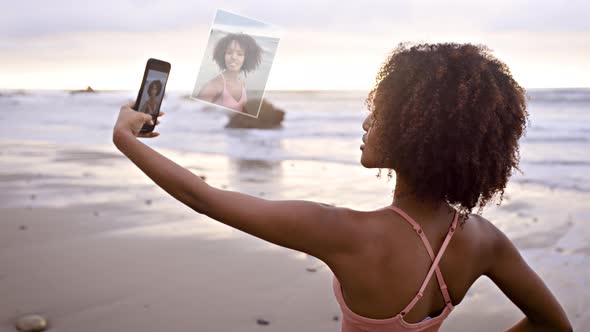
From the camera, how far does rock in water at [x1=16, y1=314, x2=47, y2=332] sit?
10.8ft

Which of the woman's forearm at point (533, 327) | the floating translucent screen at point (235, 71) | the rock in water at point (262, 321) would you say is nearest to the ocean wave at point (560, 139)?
the rock in water at point (262, 321)

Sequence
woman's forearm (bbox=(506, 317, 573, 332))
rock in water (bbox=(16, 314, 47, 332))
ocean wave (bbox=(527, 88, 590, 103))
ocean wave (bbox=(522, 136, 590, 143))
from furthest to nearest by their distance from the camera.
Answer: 1. ocean wave (bbox=(527, 88, 590, 103))
2. ocean wave (bbox=(522, 136, 590, 143))
3. rock in water (bbox=(16, 314, 47, 332))
4. woman's forearm (bbox=(506, 317, 573, 332))

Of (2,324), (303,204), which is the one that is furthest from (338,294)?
(2,324)

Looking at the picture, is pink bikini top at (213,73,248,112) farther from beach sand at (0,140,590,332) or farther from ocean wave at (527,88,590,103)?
ocean wave at (527,88,590,103)

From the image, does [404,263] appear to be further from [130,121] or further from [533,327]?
[130,121]

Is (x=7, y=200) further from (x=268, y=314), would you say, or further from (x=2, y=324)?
(x=268, y=314)

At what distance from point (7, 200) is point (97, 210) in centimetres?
100

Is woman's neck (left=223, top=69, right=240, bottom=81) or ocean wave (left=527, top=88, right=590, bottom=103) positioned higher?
ocean wave (left=527, top=88, right=590, bottom=103)

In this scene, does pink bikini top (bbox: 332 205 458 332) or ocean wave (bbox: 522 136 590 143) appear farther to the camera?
ocean wave (bbox: 522 136 590 143)

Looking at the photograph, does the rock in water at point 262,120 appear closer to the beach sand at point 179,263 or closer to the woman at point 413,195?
the beach sand at point 179,263

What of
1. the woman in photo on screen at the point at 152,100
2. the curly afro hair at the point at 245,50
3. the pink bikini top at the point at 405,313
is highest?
the curly afro hair at the point at 245,50

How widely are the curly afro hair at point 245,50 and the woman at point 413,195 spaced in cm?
45

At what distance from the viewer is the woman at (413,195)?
1.52 m

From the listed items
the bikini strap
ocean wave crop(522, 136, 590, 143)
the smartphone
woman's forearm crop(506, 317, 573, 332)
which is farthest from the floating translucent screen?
ocean wave crop(522, 136, 590, 143)
